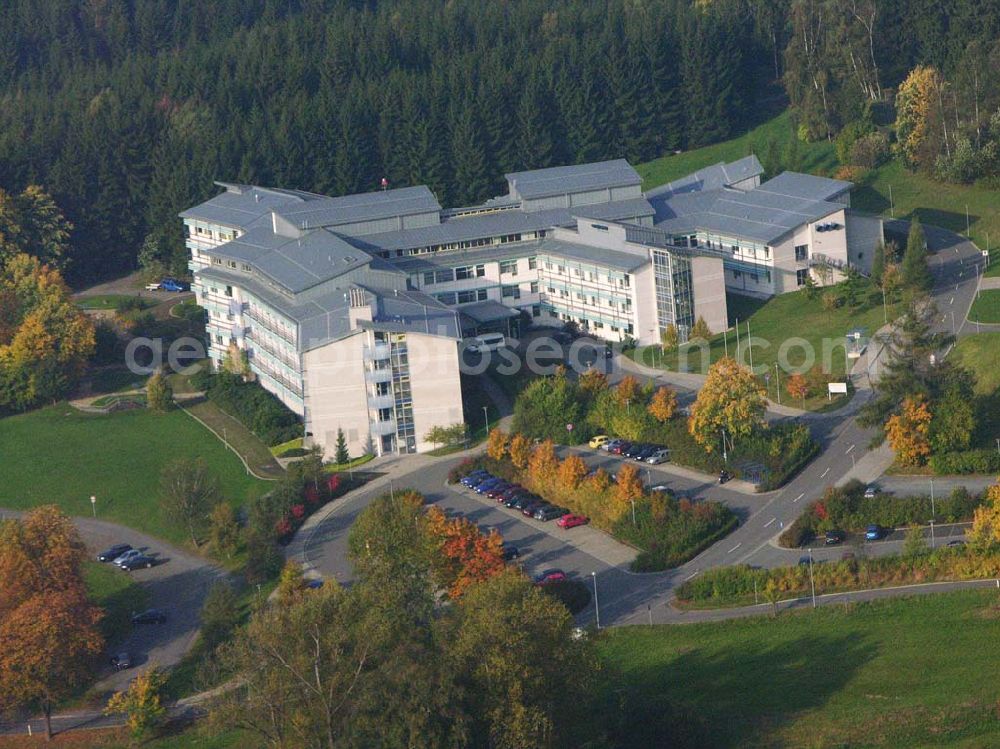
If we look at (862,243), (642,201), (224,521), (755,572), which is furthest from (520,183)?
(755,572)

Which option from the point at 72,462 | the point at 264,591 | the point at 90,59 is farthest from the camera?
the point at 90,59

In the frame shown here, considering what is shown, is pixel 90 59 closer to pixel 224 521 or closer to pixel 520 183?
→ pixel 520 183

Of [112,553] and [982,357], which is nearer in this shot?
[112,553]

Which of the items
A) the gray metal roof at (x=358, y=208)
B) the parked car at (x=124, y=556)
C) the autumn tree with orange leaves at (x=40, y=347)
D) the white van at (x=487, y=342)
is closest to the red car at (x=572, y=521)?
the parked car at (x=124, y=556)

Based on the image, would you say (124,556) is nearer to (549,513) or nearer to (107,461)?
(107,461)

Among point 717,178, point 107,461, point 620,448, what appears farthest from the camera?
point 717,178

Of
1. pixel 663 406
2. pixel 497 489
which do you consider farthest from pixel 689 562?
pixel 663 406

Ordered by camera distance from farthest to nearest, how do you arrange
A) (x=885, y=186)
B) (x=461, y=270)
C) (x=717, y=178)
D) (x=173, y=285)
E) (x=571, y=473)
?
1. (x=173, y=285)
2. (x=885, y=186)
3. (x=717, y=178)
4. (x=461, y=270)
5. (x=571, y=473)
